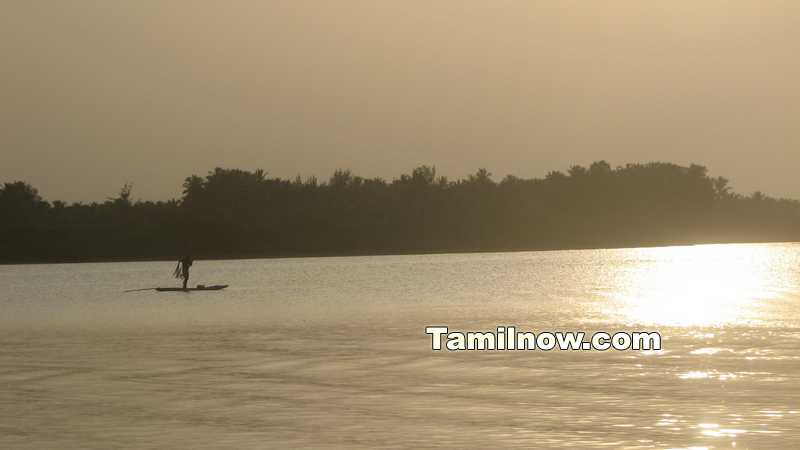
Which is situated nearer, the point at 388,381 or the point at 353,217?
the point at 388,381

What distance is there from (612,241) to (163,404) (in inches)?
6936

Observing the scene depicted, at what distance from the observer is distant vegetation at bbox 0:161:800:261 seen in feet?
474

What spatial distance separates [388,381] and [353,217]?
478ft

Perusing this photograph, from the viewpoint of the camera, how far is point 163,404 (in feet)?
67.5

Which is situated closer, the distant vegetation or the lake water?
the lake water

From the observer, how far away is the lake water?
17.2 metres

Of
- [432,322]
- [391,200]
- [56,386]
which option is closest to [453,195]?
[391,200]

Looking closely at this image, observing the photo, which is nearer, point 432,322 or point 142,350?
point 142,350

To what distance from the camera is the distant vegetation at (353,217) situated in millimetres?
144500

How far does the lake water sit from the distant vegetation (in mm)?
97981

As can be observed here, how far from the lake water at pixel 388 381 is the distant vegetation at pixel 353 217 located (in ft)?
321

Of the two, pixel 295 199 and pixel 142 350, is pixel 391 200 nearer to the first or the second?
pixel 295 199

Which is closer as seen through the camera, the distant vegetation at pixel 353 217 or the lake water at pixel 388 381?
the lake water at pixel 388 381

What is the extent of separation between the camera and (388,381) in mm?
22906
